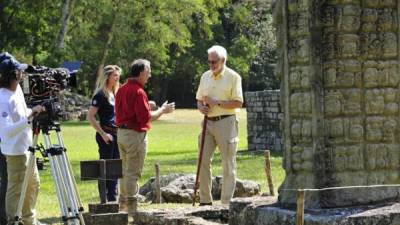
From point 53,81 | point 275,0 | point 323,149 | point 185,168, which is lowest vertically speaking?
point 185,168

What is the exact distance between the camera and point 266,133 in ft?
74.2

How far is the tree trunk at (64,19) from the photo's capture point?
45.0 meters

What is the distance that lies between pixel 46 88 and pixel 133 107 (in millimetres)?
2183

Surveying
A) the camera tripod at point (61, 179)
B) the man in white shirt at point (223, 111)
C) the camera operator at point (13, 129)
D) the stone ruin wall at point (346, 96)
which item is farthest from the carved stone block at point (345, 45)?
the man in white shirt at point (223, 111)

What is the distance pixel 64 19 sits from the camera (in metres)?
→ 44.8

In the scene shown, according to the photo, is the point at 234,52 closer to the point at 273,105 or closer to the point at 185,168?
the point at 273,105

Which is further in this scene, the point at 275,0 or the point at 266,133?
the point at 266,133

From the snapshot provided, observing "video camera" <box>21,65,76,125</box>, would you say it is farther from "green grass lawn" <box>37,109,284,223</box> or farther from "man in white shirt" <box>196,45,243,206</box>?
"green grass lawn" <box>37,109,284,223</box>

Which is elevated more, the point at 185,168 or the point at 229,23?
the point at 229,23

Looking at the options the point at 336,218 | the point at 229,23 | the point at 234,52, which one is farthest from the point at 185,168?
the point at 229,23

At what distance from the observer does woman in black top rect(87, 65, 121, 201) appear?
11.4m

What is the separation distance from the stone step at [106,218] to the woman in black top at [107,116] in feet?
5.30

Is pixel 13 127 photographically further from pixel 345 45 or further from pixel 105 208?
pixel 345 45

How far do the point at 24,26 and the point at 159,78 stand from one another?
1262 cm
